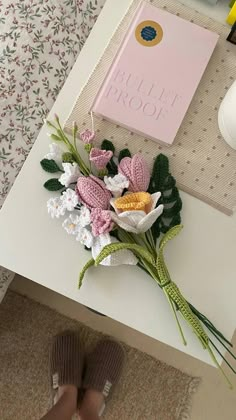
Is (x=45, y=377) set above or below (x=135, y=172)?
below

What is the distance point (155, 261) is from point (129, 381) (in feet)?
2.43

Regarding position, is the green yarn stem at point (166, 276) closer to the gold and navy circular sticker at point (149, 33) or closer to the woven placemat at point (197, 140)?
the woven placemat at point (197, 140)

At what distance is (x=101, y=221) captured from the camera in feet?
2.38

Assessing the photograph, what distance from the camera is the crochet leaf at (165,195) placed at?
2.54 ft

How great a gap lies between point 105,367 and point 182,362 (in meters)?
0.22

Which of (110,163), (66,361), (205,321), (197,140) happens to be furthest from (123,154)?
(66,361)

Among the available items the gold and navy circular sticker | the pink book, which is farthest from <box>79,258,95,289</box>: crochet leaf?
the gold and navy circular sticker

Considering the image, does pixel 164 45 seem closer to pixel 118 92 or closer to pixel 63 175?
pixel 118 92

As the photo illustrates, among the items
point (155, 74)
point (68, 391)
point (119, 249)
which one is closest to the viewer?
point (119, 249)

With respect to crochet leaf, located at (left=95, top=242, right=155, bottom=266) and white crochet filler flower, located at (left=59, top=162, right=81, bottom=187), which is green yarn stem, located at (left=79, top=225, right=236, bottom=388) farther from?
white crochet filler flower, located at (left=59, top=162, right=81, bottom=187)

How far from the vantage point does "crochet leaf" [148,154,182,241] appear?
77cm

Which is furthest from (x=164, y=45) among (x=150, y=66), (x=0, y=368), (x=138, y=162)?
(x=0, y=368)

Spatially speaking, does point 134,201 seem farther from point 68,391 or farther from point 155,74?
point 68,391

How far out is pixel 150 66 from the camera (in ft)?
2.65
